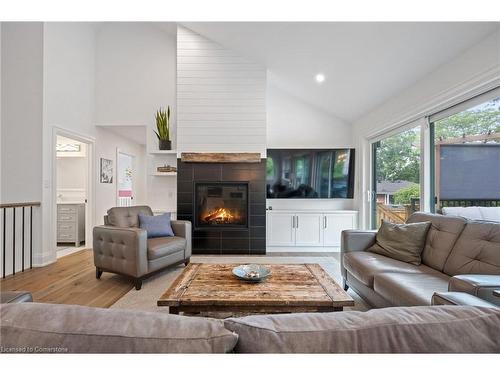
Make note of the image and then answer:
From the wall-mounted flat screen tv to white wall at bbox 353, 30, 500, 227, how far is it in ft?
2.36

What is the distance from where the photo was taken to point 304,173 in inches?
183

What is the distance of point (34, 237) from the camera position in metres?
3.52

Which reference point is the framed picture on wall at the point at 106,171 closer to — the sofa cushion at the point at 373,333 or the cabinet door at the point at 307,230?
the cabinet door at the point at 307,230

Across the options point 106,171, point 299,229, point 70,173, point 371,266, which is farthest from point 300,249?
point 70,173

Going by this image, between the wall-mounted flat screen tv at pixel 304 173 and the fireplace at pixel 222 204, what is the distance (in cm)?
64

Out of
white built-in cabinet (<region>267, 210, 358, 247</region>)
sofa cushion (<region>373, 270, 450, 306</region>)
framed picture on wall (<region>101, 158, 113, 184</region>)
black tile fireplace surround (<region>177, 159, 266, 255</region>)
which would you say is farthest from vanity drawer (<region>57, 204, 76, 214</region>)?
sofa cushion (<region>373, 270, 450, 306</region>)

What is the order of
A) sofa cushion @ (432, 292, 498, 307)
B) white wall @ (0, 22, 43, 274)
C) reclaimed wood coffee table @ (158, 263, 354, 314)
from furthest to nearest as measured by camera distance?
1. white wall @ (0, 22, 43, 274)
2. reclaimed wood coffee table @ (158, 263, 354, 314)
3. sofa cushion @ (432, 292, 498, 307)

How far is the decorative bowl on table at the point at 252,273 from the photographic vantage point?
191 cm

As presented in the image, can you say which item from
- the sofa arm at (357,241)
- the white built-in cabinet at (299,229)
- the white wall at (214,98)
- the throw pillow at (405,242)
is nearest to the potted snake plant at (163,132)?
the white wall at (214,98)

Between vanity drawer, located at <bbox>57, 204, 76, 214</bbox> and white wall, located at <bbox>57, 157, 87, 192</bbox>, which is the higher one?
white wall, located at <bbox>57, 157, 87, 192</bbox>

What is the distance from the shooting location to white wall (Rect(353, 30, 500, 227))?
2.07m

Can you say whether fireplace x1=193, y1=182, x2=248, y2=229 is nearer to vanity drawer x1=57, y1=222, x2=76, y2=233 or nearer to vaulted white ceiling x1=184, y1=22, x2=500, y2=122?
vaulted white ceiling x1=184, y1=22, x2=500, y2=122
